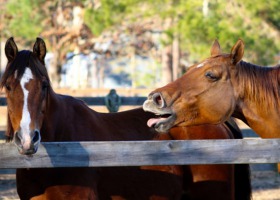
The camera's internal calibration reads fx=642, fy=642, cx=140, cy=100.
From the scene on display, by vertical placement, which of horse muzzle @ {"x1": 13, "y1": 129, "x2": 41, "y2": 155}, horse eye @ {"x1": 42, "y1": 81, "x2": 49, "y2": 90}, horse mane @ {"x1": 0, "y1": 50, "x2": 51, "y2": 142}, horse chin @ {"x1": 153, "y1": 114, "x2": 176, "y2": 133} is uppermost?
horse mane @ {"x1": 0, "y1": 50, "x2": 51, "y2": 142}

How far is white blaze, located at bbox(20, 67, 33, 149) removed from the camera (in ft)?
14.2

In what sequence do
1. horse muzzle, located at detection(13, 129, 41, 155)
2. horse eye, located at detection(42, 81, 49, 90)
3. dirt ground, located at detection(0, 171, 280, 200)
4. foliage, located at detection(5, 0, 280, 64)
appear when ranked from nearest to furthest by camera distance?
horse muzzle, located at detection(13, 129, 41, 155) → horse eye, located at detection(42, 81, 49, 90) → dirt ground, located at detection(0, 171, 280, 200) → foliage, located at detection(5, 0, 280, 64)

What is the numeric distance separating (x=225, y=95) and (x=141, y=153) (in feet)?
2.78

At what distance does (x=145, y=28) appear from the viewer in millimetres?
30859

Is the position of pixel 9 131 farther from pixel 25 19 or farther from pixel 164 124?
pixel 25 19

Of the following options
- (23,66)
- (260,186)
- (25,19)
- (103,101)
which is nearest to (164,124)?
(23,66)

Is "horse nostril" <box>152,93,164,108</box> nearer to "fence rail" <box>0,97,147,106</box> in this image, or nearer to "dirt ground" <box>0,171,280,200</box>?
"dirt ground" <box>0,171,280,200</box>

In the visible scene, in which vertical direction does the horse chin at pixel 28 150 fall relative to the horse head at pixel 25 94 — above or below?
below

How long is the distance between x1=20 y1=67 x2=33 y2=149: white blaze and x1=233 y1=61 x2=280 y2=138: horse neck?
5.30 feet

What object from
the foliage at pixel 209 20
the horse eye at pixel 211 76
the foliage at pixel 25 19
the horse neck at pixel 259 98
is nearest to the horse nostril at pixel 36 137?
the horse eye at pixel 211 76

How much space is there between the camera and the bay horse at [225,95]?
4.99 metres

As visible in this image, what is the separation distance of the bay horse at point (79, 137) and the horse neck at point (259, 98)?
3.15ft

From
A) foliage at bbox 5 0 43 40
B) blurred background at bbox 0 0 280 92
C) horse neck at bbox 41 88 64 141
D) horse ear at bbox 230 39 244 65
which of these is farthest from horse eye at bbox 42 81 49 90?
foliage at bbox 5 0 43 40

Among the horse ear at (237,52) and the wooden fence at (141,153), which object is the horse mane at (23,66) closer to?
the wooden fence at (141,153)
